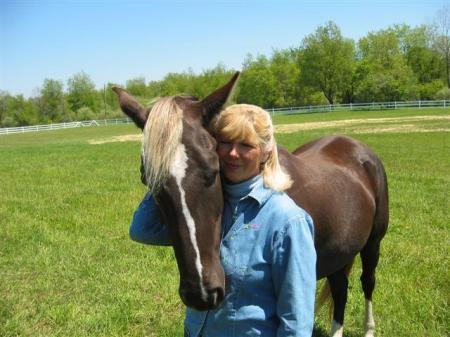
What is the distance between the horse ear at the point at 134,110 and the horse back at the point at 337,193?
3.94 ft

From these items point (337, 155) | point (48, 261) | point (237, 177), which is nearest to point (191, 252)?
point (237, 177)

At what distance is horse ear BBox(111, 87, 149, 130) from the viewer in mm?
2148

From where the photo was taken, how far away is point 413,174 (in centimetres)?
1162

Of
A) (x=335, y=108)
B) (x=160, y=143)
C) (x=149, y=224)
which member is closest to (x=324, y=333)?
(x=149, y=224)

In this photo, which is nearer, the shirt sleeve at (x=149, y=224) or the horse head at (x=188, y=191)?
the horse head at (x=188, y=191)

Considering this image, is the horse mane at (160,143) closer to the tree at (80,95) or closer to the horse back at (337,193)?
the horse back at (337,193)

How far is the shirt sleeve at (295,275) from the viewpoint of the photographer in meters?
1.87

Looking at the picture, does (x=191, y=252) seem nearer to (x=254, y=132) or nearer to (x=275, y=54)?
(x=254, y=132)

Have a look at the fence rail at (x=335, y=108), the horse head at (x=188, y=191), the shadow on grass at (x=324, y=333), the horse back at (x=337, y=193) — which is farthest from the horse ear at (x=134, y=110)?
the fence rail at (x=335, y=108)

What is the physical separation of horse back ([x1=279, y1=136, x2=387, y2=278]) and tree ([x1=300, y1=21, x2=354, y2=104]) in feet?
227

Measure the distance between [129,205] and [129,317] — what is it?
462 centimetres

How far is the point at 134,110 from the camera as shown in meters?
2.17

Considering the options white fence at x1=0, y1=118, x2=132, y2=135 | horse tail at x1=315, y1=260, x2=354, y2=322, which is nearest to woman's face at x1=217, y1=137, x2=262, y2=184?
horse tail at x1=315, y1=260, x2=354, y2=322

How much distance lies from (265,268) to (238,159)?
483mm
